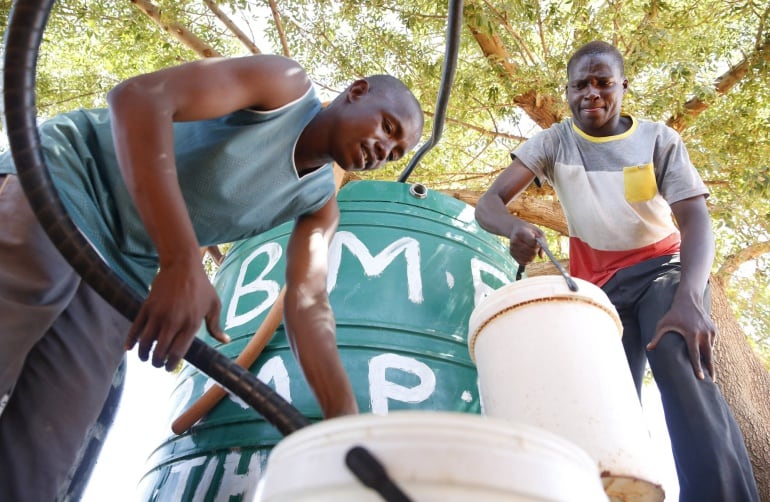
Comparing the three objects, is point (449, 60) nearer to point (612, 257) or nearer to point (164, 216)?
point (612, 257)

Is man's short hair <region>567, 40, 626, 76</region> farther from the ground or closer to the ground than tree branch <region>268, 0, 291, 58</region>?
farther from the ground

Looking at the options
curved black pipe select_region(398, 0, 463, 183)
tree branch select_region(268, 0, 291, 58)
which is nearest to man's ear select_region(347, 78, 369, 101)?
curved black pipe select_region(398, 0, 463, 183)

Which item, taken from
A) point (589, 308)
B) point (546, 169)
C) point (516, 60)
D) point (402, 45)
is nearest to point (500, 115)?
point (516, 60)

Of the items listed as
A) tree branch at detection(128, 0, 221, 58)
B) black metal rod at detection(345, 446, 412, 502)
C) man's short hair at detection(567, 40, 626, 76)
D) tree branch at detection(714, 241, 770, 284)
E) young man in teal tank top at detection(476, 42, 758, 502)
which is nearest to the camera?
black metal rod at detection(345, 446, 412, 502)

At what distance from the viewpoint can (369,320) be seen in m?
2.63

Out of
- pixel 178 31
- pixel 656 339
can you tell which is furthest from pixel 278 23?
pixel 656 339

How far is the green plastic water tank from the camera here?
2.38 meters

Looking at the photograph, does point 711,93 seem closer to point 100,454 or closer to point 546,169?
point 546,169

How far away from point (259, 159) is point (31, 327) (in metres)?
0.66

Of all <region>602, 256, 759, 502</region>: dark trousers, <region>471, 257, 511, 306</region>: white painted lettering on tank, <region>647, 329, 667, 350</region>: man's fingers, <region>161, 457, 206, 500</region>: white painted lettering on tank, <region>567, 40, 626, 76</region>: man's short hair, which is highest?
<region>567, 40, 626, 76</region>: man's short hair

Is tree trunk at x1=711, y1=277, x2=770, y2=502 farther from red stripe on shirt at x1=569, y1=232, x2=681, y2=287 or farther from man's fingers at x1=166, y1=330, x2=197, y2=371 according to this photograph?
man's fingers at x1=166, y1=330, x2=197, y2=371

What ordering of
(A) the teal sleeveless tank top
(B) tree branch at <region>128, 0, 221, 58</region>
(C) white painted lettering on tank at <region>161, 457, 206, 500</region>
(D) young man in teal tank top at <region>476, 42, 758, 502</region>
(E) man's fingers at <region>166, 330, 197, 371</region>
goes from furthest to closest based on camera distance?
(B) tree branch at <region>128, 0, 221, 58</region> < (C) white painted lettering on tank at <region>161, 457, 206, 500</region> < (D) young man in teal tank top at <region>476, 42, 758, 502</region> < (A) the teal sleeveless tank top < (E) man's fingers at <region>166, 330, 197, 371</region>

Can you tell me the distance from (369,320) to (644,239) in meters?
1.06

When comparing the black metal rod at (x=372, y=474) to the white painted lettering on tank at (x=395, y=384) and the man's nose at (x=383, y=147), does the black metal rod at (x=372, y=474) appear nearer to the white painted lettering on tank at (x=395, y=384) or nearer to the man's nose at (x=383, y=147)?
the man's nose at (x=383, y=147)
